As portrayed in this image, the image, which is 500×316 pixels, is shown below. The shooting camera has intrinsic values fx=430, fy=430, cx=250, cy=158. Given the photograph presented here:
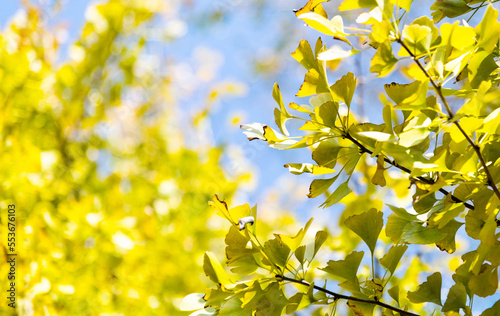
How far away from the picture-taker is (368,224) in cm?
43

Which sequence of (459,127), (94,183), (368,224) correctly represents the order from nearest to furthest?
(459,127) → (368,224) → (94,183)

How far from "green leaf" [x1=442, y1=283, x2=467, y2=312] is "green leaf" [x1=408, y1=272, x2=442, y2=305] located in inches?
0.8

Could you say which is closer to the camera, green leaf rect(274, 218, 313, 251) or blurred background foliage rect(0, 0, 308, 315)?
green leaf rect(274, 218, 313, 251)

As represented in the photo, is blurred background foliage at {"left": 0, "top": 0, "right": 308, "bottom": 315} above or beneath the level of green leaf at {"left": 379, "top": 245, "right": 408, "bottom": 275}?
above

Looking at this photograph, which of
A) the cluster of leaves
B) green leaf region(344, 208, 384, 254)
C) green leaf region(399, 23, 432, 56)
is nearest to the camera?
green leaf region(399, 23, 432, 56)

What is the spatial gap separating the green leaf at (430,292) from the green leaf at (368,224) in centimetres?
6

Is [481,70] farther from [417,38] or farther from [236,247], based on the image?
[236,247]

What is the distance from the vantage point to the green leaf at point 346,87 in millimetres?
384

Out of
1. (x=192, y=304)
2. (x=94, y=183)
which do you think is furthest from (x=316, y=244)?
(x=94, y=183)

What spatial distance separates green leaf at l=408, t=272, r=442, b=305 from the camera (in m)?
0.41

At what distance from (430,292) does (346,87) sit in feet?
0.69

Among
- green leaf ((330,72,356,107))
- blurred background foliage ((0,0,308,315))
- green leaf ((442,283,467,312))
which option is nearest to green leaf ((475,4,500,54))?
green leaf ((330,72,356,107))

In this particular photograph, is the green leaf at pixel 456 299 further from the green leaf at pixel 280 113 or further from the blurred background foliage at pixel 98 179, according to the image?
the blurred background foliage at pixel 98 179

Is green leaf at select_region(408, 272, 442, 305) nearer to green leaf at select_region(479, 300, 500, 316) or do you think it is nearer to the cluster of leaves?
green leaf at select_region(479, 300, 500, 316)
